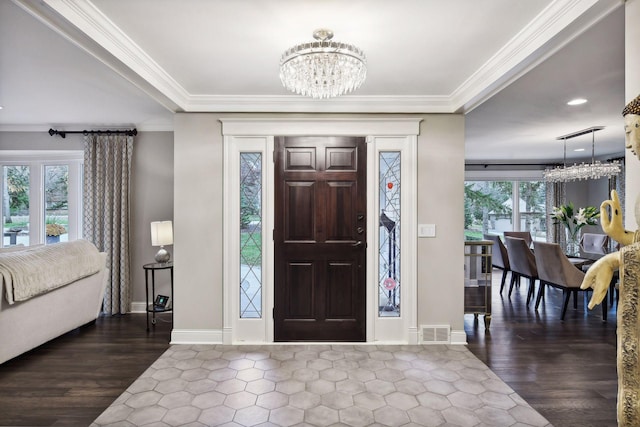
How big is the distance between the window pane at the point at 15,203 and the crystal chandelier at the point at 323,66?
483 centimetres

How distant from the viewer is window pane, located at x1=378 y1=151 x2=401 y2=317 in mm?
3672

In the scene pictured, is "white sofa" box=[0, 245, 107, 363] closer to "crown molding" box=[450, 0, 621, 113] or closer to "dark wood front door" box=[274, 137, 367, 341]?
"dark wood front door" box=[274, 137, 367, 341]

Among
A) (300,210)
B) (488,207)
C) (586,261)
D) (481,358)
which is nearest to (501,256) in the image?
(586,261)

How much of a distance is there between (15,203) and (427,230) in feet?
18.3

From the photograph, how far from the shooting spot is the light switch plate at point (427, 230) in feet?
12.0

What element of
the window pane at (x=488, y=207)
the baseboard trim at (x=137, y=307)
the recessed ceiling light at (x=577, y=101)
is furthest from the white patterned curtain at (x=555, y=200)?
the baseboard trim at (x=137, y=307)

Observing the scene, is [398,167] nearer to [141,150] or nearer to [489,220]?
[141,150]

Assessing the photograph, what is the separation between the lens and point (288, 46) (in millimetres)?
2438

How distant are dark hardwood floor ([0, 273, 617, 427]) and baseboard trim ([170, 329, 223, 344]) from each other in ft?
0.44

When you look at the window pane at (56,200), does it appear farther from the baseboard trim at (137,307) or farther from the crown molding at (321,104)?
the crown molding at (321,104)

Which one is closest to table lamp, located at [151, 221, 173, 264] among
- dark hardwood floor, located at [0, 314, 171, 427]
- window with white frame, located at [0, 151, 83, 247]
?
dark hardwood floor, located at [0, 314, 171, 427]

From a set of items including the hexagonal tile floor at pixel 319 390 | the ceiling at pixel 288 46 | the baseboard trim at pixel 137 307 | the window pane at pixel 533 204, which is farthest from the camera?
the window pane at pixel 533 204

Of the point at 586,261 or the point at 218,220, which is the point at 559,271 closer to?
the point at 586,261

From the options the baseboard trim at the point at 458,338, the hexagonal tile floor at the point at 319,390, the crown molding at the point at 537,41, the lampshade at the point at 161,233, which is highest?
the crown molding at the point at 537,41
